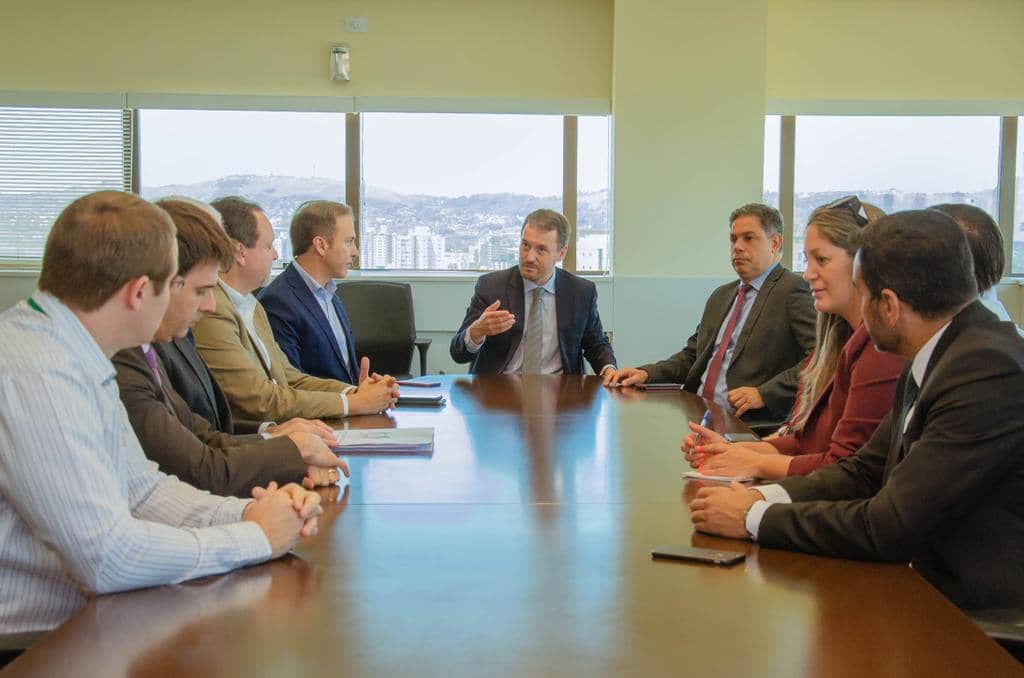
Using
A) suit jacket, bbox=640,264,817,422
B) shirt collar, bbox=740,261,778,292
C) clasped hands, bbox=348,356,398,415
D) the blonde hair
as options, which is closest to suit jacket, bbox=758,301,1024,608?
the blonde hair

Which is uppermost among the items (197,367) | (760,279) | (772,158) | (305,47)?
(305,47)

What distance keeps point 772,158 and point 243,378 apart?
5112mm

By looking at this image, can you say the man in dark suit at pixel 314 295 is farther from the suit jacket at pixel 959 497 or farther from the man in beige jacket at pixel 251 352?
the suit jacket at pixel 959 497

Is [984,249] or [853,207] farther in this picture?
[853,207]

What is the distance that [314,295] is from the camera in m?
4.12

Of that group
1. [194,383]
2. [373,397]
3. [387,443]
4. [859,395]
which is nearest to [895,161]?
[373,397]

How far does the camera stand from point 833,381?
8.76 feet

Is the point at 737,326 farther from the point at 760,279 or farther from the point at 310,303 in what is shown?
the point at 310,303

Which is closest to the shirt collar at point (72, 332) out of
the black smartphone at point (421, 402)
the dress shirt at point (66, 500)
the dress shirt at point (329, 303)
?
the dress shirt at point (66, 500)

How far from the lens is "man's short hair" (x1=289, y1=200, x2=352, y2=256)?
414 cm

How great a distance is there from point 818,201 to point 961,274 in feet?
18.7

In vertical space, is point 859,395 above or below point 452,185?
below

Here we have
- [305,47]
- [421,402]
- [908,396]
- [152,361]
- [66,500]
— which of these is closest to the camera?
[66,500]

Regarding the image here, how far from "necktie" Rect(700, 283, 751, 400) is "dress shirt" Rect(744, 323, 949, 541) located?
7.24 feet
